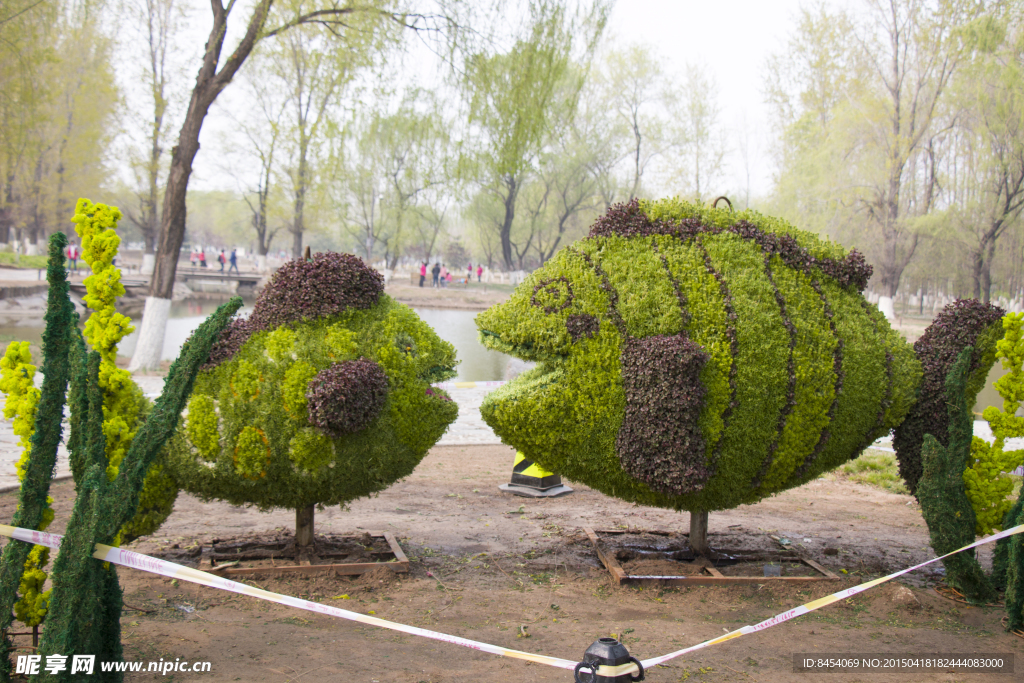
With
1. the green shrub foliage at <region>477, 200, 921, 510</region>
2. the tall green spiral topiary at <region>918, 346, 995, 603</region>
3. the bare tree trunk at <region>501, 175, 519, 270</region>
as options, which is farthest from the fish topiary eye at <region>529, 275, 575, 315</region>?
the bare tree trunk at <region>501, 175, 519, 270</region>

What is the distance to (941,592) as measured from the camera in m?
5.21

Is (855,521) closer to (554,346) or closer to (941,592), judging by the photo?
(941,592)

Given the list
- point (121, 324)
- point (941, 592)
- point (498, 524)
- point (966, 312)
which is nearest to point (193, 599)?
point (121, 324)

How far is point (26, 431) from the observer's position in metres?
3.43

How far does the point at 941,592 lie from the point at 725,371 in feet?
8.41

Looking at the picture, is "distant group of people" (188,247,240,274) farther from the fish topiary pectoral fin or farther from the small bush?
the fish topiary pectoral fin

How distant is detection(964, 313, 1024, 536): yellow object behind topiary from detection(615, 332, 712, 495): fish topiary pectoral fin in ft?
6.77

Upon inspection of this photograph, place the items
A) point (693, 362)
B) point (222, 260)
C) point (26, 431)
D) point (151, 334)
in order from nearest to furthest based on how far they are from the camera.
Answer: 1. point (26, 431)
2. point (693, 362)
3. point (151, 334)
4. point (222, 260)

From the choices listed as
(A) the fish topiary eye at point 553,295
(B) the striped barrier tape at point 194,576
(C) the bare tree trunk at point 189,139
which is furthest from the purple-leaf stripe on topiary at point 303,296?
(C) the bare tree trunk at point 189,139

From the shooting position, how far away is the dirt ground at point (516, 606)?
3.86 m

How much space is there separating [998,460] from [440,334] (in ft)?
42.8

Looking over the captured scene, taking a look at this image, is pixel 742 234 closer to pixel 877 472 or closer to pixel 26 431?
pixel 26 431

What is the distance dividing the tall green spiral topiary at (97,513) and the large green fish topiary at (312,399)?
1142 mm

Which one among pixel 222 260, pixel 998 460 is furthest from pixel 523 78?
pixel 222 260
